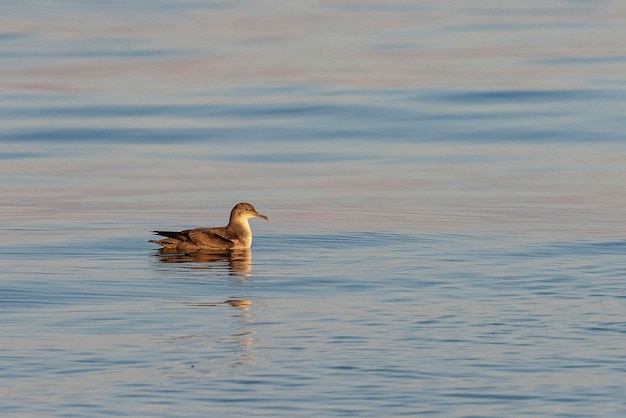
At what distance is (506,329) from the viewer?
1445 cm

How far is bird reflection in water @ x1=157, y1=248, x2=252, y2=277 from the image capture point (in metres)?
19.5

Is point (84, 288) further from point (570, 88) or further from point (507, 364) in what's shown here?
point (570, 88)

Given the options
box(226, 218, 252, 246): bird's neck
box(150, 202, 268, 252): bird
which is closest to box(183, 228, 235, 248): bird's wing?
box(150, 202, 268, 252): bird

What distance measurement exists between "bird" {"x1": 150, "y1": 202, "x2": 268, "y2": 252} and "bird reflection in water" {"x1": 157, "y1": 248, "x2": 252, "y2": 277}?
0.11 meters

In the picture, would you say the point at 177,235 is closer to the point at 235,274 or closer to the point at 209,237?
the point at 209,237

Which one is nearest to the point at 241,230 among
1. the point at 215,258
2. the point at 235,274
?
the point at 215,258

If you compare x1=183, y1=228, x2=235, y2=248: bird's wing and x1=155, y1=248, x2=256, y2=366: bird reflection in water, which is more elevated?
x1=183, y1=228, x2=235, y2=248: bird's wing

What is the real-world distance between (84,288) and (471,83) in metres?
28.6

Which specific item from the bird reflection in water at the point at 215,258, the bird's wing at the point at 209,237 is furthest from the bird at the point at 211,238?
the bird reflection in water at the point at 215,258

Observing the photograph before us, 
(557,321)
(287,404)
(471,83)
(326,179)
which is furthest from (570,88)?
(287,404)

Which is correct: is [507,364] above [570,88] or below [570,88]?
below

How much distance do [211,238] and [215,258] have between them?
79 cm

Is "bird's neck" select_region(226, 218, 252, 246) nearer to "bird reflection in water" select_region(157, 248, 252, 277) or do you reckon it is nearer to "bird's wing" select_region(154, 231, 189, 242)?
"bird reflection in water" select_region(157, 248, 252, 277)

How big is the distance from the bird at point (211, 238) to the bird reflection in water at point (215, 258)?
0.37 feet
